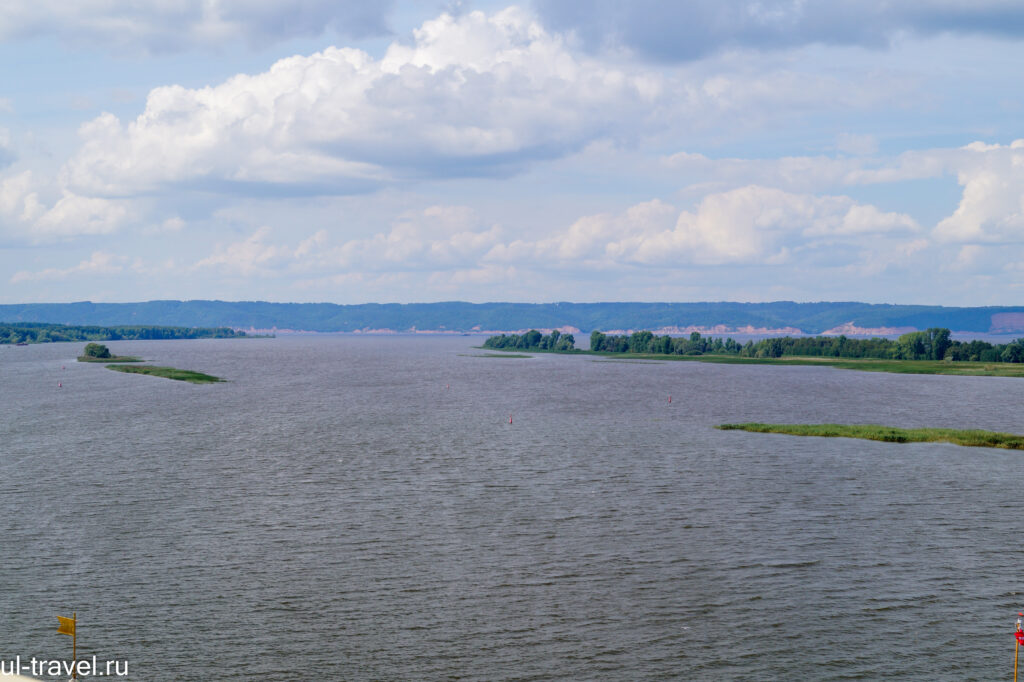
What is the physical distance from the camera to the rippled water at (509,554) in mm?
35625

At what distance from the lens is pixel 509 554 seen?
48.9 meters

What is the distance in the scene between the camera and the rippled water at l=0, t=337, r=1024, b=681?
3562cm

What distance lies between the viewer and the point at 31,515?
5634 centimetres

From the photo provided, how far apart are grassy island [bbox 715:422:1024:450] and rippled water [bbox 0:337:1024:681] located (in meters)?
3.89

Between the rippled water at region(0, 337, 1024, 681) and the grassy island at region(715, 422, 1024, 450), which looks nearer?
the rippled water at region(0, 337, 1024, 681)

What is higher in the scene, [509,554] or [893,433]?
[893,433]

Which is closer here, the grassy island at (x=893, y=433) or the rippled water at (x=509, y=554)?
the rippled water at (x=509, y=554)

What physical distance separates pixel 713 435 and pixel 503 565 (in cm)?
5794

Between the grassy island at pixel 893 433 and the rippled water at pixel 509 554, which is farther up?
the grassy island at pixel 893 433

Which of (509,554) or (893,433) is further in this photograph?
(893,433)

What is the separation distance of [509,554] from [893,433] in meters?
66.9

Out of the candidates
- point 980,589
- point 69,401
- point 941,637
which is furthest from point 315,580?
point 69,401

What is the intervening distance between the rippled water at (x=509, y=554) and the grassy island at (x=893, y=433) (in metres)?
3.89

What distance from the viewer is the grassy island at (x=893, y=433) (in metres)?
91.6
